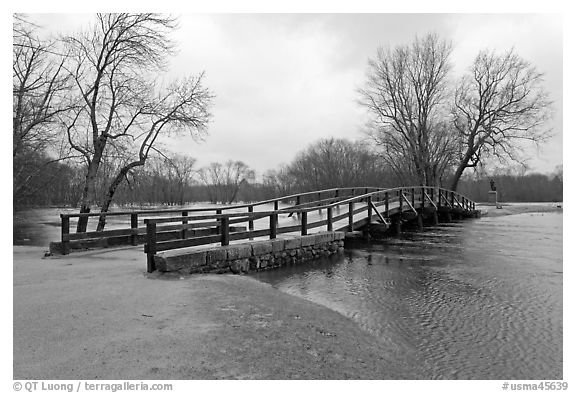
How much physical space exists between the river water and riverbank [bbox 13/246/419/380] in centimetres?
56

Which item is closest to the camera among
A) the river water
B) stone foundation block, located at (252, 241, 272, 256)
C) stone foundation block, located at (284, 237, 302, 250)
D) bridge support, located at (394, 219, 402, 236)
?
the river water

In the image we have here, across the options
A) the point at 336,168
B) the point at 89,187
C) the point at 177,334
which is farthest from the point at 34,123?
the point at 336,168

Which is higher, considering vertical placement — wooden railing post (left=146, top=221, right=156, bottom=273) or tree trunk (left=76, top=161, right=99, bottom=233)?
tree trunk (left=76, top=161, right=99, bottom=233)

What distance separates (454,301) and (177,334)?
183 inches

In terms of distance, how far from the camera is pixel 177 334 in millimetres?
3990

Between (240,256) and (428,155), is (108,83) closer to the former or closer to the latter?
(240,256)

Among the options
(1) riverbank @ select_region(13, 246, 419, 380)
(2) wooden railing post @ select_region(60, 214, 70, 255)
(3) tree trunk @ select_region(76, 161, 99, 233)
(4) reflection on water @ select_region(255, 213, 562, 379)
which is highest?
(3) tree trunk @ select_region(76, 161, 99, 233)

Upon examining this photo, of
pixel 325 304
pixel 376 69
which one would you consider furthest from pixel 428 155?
pixel 325 304

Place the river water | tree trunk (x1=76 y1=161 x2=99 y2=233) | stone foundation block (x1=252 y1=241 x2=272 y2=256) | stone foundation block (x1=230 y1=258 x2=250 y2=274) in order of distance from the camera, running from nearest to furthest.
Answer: the river water, stone foundation block (x1=230 y1=258 x2=250 y2=274), stone foundation block (x1=252 y1=241 x2=272 y2=256), tree trunk (x1=76 y1=161 x2=99 y2=233)

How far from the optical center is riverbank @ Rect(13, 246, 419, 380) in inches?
130

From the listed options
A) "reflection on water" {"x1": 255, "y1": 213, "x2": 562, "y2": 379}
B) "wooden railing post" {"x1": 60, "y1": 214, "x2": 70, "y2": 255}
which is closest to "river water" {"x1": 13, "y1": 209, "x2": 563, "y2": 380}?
"reflection on water" {"x1": 255, "y1": 213, "x2": 562, "y2": 379}

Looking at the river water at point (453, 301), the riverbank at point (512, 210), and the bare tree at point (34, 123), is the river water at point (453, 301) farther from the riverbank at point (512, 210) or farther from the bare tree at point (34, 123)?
the riverbank at point (512, 210)

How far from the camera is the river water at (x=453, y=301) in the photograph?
412cm

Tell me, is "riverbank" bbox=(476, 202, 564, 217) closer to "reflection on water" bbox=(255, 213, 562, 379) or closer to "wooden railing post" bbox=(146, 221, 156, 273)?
"reflection on water" bbox=(255, 213, 562, 379)
